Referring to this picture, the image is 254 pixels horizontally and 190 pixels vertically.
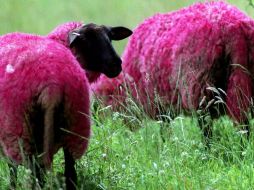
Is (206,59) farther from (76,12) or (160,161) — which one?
(76,12)

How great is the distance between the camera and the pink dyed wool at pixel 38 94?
15.0 feet

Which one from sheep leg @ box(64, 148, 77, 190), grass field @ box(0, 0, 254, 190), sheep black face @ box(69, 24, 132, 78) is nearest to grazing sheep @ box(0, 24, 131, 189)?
sheep leg @ box(64, 148, 77, 190)

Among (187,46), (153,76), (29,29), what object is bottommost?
(29,29)

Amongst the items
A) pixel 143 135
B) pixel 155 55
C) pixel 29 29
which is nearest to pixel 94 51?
pixel 143 135

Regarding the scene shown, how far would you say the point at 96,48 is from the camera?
5406 mm

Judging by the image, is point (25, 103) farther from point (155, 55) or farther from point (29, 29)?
point (29, 29)

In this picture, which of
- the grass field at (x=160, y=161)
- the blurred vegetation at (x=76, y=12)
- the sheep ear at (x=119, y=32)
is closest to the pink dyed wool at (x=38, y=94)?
the grass field at (x=160, y=161)

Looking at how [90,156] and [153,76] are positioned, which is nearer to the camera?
[90,156]

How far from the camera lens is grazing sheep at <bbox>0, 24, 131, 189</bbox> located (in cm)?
459

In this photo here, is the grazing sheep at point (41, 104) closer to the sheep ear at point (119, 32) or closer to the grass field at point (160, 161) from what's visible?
the grass field at point (160, 161)

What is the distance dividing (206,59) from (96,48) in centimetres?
97

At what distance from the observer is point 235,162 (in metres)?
5.35

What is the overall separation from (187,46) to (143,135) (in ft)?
3.71

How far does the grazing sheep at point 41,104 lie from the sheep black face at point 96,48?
51 centimetres
